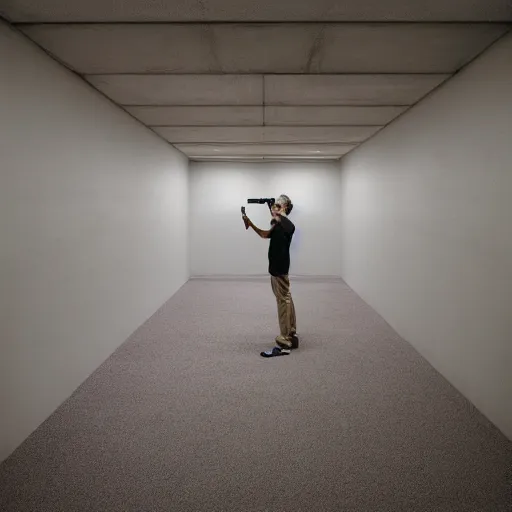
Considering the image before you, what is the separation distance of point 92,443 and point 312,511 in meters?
1.31

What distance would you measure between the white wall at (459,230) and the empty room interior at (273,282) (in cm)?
2

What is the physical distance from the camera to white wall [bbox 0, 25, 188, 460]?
6.89ft

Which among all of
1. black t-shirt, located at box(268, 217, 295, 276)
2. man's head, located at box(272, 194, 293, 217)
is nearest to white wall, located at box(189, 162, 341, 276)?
man's head, located at box(272, 194, 293, 217)

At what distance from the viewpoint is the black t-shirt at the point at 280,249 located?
3.59m

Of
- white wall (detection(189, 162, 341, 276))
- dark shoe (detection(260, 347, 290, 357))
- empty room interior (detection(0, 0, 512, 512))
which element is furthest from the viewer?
white wall (detection(189, 162, 341, 276))

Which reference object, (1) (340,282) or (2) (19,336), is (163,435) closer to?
(2) (19,336)

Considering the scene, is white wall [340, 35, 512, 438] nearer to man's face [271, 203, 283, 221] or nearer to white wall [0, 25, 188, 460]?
man's face [271, 203, 283, 221]

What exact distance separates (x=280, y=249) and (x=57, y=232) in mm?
1896

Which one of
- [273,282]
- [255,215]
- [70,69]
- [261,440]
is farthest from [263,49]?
[255,215]

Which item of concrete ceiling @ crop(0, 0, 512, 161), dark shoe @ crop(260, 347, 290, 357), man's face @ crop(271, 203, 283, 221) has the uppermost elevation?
concrete ceiling @ crop(0, 0, 512, 161)

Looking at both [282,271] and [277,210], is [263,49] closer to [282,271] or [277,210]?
[277,210]

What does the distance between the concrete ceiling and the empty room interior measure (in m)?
0.02

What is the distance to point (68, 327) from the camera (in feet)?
9.07

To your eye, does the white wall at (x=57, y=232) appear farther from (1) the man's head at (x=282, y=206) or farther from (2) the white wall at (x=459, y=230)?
(2) the white wall at (x=459, y=230)
